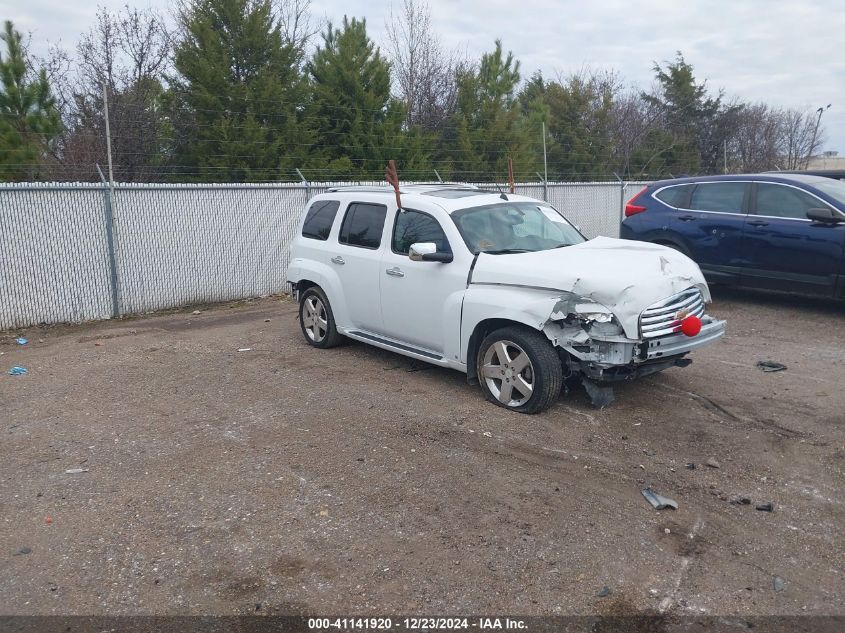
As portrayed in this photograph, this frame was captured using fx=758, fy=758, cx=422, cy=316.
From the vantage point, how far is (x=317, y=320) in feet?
27.4

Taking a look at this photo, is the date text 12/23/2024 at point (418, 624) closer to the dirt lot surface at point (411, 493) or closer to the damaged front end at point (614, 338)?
the dirt lot surface at point (411, 493)

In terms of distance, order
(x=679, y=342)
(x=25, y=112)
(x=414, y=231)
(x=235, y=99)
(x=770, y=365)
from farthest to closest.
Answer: (x=235, y=99) → (x=25, y=112) → (x=770, y=365) → (x=414, y=231) → (x=679, y=342)

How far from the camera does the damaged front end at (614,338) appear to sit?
563 centimetres

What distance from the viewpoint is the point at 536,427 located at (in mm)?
5715

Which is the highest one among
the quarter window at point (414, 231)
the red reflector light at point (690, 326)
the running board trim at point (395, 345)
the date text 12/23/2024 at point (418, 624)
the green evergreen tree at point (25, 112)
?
the green evergreen tree at point (25, 112)

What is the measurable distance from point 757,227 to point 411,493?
276 inches

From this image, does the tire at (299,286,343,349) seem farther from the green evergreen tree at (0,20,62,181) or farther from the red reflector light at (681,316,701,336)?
the green evergreen tree at (0,20,62,181)

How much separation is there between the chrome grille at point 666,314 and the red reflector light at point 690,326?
0.06 meters

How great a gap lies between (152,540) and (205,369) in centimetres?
373

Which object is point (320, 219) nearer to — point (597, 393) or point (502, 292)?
point (502, 292)

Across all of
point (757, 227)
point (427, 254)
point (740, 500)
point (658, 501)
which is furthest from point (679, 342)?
point (757, 227)

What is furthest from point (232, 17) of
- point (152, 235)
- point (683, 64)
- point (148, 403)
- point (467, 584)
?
point (683, 64)

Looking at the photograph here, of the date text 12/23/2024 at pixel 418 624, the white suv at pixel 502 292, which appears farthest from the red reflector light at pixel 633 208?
the date text 12/23/2024 at pixel 418 624

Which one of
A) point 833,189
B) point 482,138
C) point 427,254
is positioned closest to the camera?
point 427,254
